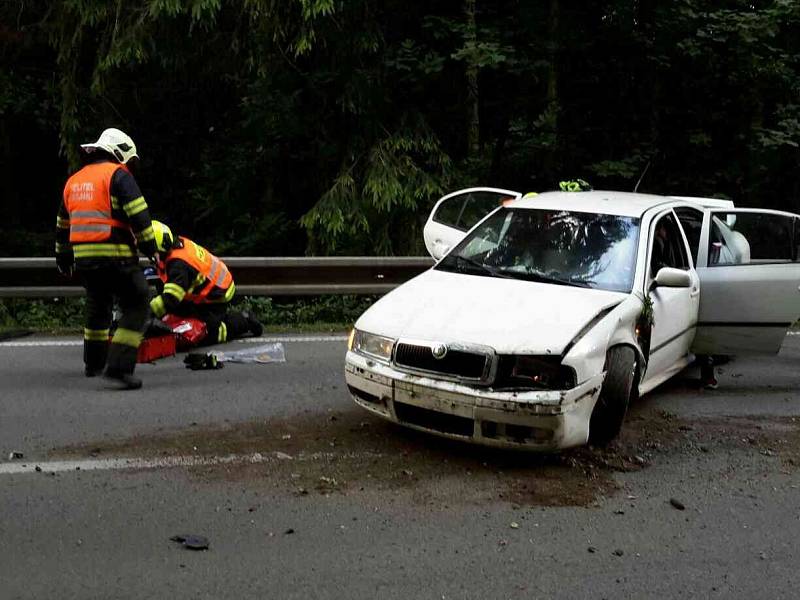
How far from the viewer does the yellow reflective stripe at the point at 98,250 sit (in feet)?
20.3

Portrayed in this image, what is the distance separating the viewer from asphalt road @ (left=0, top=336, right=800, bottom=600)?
12.3 ft

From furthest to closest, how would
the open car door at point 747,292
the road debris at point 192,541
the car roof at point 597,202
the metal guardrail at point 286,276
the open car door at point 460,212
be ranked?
the metal guardrail at point 286,276 → the open car door at point 460,212 → the open car door at point 747,292 → the car roof at point 597,202 → the road debris at point 192,541

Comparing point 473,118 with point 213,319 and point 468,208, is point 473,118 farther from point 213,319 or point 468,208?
point 213,319

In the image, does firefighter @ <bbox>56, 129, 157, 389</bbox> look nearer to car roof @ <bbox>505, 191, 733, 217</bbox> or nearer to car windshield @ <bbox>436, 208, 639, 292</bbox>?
car windshield @ <bbox>436, 208, 639, 292</bbox>

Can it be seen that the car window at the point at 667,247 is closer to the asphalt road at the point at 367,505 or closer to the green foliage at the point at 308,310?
the asphalt road at the point at 367,505

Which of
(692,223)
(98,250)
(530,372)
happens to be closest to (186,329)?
(98,250)

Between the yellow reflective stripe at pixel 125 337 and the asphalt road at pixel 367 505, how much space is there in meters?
0.35

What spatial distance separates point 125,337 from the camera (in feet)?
20.9

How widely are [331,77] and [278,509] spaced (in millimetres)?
9785

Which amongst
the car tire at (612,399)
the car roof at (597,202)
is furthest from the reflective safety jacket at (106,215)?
the car tire at (612,399)

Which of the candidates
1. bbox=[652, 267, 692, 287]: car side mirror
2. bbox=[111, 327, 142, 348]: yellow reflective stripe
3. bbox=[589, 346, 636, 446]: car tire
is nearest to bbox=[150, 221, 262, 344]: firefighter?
bbox=[111, 327, 142, 348]: yellow reflective stripe

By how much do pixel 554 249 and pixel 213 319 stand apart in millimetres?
3283

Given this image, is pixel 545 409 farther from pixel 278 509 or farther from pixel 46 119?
pixel 46 119

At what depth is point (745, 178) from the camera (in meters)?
14.3
